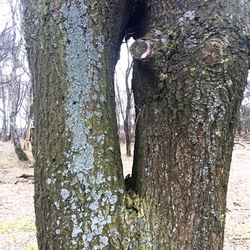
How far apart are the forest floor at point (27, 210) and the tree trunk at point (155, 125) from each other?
253 centimetres

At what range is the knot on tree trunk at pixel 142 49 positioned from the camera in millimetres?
1433

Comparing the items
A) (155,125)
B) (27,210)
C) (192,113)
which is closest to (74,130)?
→ (155,125)

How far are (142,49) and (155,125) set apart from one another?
0.30 metres

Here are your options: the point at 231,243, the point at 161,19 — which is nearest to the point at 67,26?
the point at 161,19

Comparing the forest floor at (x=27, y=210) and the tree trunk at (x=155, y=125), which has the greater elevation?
the tree trunk at (x=155, y=125)

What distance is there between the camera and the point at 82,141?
4.54 ft

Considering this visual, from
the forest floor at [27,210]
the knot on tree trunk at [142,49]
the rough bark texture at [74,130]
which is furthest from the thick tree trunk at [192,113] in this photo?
the forest floor at [27,210]

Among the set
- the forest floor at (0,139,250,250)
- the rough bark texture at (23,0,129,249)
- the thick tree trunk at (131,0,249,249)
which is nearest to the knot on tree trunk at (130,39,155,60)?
the thick tree trunk at (131,0,249,249)

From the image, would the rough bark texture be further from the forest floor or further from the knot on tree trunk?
the forest floor

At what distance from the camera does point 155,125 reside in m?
1.49

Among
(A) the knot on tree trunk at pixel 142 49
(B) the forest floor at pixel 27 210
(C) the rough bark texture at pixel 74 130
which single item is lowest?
(B) the forest floor at pixel 27 210

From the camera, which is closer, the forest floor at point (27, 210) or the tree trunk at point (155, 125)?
the tree trunk at point (155, 125)

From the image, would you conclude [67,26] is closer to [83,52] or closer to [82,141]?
[83,52]

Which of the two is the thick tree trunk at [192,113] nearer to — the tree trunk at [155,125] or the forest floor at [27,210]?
the tree trunk at [155,125]
